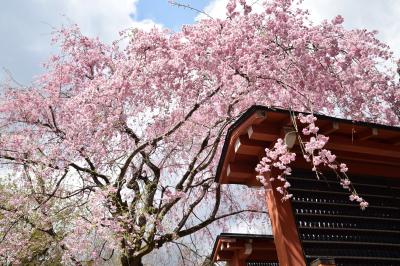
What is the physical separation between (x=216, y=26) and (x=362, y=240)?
4.67 meters

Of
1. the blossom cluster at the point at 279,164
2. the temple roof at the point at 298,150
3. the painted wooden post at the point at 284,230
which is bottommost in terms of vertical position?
the painted wooden post at the point at 284,230

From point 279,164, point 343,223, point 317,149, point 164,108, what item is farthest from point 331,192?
point 164,108

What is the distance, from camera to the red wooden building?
4.41m

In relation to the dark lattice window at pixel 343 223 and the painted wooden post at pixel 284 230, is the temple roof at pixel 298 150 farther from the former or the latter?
the painted wooden post at pixel 284 230

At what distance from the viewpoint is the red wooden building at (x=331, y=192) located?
4409 millimetres

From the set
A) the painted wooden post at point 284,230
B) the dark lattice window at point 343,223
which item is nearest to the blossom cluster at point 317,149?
the dark lattice window at point 343,223

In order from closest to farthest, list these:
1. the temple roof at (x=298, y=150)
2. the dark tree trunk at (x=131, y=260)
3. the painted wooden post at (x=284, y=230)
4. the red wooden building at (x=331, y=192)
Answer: the painted wooden post at (x=284, y=230), the red wooden building at (x=331, y=192), the temple roof at (x=298, y=150), the dark tree trunk at (x=131, y=260)

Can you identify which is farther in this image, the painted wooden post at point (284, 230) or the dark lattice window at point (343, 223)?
the dark lattice window at point (343, 223)

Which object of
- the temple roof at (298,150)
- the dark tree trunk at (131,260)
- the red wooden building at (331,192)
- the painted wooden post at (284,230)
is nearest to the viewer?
the painted wooden post at (284,230)

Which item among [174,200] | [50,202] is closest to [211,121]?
[174,200]

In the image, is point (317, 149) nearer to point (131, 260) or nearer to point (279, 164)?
point (279, 164)

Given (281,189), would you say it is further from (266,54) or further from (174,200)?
(174,200)

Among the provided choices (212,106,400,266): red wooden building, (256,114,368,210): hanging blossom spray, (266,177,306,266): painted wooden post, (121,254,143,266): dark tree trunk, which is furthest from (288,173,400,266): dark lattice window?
(121,254,143,266): dark tree trunk

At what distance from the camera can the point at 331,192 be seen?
16.0 ft
